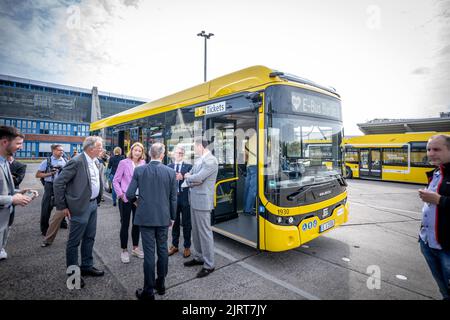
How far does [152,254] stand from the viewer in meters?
2.75

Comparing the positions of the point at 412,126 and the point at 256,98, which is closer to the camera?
the point at 256,98

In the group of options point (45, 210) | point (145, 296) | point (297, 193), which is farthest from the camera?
point (45, 210)

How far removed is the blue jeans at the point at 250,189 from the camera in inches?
221

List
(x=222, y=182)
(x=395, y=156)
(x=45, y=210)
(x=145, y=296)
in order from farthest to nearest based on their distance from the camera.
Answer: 1. (x=395, y=156)
2. (x=222, y=182)
3. (x=45, y=210)
4. (x=145, y=296)

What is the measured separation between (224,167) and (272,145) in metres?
1.73

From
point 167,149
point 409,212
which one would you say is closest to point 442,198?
point 167,149

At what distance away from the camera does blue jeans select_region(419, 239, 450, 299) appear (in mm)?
2117

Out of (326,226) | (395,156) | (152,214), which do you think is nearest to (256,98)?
(152,214)

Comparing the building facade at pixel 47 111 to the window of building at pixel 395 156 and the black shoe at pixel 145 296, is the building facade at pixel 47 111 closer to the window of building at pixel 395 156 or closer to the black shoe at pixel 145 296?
the black shoe at pixel 145 296

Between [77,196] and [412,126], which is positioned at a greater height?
[412,126]

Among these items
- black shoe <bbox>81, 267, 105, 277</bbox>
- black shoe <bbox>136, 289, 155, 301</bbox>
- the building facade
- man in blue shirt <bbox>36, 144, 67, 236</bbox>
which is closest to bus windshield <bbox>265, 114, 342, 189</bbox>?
black shoe <bbox>136, 289, 155, 301</bbox>

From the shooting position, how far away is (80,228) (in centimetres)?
304

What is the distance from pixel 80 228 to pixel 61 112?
5054 centimetres

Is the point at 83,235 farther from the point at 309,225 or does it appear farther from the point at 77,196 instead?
the point at 309,225
